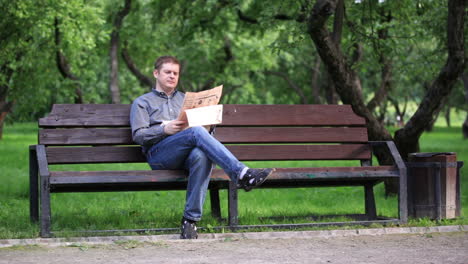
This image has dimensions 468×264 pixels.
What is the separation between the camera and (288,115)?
7418 millimetres

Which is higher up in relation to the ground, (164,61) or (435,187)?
(164,61)

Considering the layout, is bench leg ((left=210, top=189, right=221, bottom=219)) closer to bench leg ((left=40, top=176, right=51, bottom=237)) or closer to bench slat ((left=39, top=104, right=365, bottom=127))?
bench slat ((left=39, top=104, right=365, bottom=127))

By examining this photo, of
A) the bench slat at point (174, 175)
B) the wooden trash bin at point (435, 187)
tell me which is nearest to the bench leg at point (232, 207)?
the bench slat at point (174, 175)

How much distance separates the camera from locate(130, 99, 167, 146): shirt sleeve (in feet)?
21.1

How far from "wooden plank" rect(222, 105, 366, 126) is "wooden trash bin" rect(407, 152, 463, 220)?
72cm

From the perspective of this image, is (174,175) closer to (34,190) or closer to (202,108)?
(202,108)

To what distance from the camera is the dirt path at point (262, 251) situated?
17.0 feet

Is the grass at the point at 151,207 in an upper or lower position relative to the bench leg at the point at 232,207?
lower

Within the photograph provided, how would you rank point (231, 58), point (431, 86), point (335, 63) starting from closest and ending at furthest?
point (335, 63)
point (431, 86)
point (231, 58)

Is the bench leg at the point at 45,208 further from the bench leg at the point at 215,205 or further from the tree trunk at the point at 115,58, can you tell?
the tree trunk at the point at 115,58

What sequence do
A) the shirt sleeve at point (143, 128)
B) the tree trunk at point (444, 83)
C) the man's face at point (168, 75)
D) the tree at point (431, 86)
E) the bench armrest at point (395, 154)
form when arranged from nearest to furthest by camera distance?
the shirt sleeve at point (143, 128) → the man's face at point (168, 75) → the bench armrest at point (395, 154) → the tree at point (431, 86) → the tree trunk at point (444, 83)

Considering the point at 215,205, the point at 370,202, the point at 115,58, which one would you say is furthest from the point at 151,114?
the point at 115,58

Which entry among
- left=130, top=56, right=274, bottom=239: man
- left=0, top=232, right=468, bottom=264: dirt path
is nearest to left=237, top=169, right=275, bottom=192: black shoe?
left=130, top=56, right=274, bottom=239: man

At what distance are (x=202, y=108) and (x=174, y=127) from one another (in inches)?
12.9
